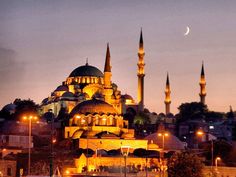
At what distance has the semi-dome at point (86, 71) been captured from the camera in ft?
329

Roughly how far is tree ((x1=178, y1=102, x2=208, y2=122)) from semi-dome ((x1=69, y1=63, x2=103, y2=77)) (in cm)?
1685

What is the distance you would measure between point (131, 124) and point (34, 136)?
22.0 metres

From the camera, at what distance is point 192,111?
114 metres

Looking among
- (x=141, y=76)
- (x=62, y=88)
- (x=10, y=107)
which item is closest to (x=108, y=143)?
(x=141, y=76)

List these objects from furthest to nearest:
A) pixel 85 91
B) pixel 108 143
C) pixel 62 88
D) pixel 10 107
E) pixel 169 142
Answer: pixel 62 88 < pixel 10 107 < pixel 85 91 < pixel 169 142 < pixel 108 143

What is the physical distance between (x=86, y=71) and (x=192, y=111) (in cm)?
2071

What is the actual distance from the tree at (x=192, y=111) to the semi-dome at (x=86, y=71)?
663 inches

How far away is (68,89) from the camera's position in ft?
327

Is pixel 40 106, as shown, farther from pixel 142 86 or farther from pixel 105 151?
pixel 105 151

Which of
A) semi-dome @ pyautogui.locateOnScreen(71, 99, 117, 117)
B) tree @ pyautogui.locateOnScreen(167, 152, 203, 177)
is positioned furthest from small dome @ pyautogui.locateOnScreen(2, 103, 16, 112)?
tree @ pyautogui.locateOnScreen(167, 152, 203, 177)

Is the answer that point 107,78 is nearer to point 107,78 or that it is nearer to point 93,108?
point 107,78

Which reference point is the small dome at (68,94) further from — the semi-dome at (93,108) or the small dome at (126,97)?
the semi-dome at (93,108)

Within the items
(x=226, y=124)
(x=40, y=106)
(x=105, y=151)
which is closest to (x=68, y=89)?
(x=40, y=106)

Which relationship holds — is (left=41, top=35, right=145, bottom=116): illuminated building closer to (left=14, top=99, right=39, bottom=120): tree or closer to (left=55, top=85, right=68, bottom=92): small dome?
(left=55, top=85, right=68, bottom=92): small dome
